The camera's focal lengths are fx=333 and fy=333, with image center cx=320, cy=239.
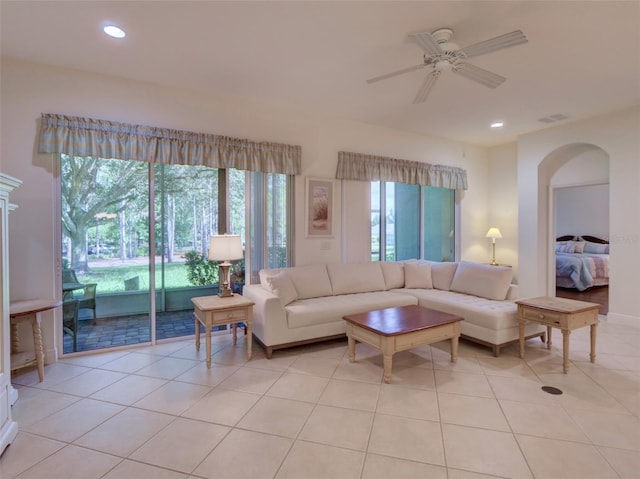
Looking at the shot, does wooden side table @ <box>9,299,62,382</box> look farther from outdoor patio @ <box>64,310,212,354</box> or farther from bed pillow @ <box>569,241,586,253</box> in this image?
bed pillow @ <box>569,241,586,253</box>

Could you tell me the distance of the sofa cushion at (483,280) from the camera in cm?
389

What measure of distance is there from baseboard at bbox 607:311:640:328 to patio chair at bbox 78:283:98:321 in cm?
634

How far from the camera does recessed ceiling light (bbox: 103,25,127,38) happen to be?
2.55m

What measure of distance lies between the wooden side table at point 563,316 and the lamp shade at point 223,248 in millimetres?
2895

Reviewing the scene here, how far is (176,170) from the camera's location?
3760 millimetres

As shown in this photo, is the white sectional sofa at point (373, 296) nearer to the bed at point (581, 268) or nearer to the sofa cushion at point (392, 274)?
the sofa cushion at point (392, 274)

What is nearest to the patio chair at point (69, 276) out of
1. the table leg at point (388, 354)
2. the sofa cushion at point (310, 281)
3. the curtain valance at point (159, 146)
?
the curtain valance at point (159, 146)

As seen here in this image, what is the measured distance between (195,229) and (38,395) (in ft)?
6.51

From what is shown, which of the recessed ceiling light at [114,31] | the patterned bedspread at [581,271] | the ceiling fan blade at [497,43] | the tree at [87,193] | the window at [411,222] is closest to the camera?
the ceiling fan blade at [497,43]

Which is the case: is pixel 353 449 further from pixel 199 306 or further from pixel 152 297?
pixel 152 297

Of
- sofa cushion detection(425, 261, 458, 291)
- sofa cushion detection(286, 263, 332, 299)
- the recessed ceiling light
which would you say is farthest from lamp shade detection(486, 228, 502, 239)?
the recessed ceiling light

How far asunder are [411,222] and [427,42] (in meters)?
3.53

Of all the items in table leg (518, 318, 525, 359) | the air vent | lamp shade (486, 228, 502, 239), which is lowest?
table leg (518, 318, 525, 359)

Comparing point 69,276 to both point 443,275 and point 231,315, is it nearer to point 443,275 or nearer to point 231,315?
point 231,315
